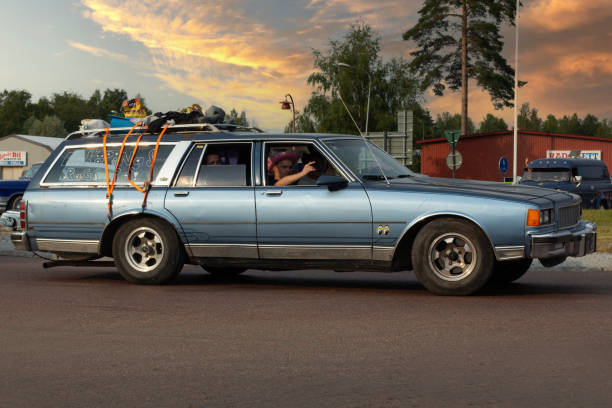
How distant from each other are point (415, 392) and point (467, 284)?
11.3 feet

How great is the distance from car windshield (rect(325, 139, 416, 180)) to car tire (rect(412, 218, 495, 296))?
921mm

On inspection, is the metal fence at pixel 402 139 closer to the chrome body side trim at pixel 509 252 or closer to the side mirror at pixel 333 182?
the side mirror at pixel 333 182

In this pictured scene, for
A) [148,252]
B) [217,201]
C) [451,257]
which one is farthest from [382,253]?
[148,252]

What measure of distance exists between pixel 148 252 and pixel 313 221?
2.02 m

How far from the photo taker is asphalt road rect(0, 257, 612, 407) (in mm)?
4379

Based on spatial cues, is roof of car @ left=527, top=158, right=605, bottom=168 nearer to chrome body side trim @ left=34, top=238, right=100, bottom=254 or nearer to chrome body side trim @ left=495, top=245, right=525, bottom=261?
chrome body side trim @ left=495, top=245, right=525, bottom=261

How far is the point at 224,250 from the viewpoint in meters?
8.63

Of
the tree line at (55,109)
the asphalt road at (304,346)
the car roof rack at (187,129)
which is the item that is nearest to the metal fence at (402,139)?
the car roof rack at (187,129)

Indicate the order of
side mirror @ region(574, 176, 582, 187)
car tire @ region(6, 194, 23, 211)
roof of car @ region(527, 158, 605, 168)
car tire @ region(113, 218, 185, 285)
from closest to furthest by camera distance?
car tire @ region(113, 218, 185, 285), car tire @ region(6, 194, 23, 211), side mirror @ region(574, 176, 582, 187), roof of car @ region(527, 158, 605, 168)

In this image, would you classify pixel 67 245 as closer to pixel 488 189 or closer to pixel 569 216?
pixel 488 189

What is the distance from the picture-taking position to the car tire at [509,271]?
870 centimetres

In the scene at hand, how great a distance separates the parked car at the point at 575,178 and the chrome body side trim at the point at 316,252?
67.2 feet

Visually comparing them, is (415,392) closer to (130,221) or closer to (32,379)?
(32,379)

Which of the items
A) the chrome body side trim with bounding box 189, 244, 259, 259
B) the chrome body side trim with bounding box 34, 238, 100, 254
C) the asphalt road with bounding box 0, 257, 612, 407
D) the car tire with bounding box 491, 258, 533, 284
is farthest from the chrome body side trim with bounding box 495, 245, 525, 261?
the chrome body side trim with bounding box 34, 238, 100, 254
